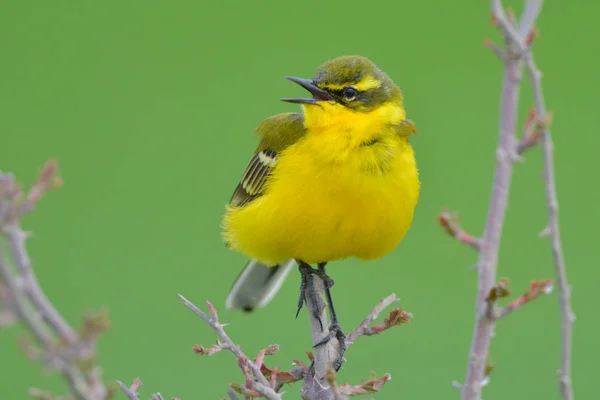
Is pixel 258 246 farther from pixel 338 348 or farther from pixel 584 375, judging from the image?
pixel 584 375

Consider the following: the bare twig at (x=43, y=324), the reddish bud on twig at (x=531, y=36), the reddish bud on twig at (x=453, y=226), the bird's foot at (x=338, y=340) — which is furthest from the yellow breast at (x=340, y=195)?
the bare twig at (x=43, y=324)

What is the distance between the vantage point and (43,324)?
1014 millimetres

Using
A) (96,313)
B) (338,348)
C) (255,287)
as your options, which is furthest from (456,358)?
(96,313)

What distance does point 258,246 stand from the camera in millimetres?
3453

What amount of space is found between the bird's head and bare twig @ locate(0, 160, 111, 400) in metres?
2.36

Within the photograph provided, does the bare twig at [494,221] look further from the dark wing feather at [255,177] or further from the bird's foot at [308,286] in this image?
the dark wing feather at [255,177]

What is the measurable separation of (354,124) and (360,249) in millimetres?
467

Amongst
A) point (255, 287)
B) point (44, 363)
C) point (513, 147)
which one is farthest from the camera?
point (255, 287)

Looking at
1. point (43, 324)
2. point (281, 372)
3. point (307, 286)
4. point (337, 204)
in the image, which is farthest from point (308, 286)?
point (43, 324)

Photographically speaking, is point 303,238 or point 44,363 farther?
point 303,238

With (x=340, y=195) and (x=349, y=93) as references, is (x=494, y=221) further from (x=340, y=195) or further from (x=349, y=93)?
(x=349, y=93)

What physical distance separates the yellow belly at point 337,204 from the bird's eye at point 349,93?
27cm

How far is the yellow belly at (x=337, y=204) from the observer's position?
10.4ft

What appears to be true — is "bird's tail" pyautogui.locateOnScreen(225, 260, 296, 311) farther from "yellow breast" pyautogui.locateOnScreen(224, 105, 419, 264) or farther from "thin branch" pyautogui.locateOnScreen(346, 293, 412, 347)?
"thin branch" pyautogui.locateOnScreen(346, 293, 412, 347)
